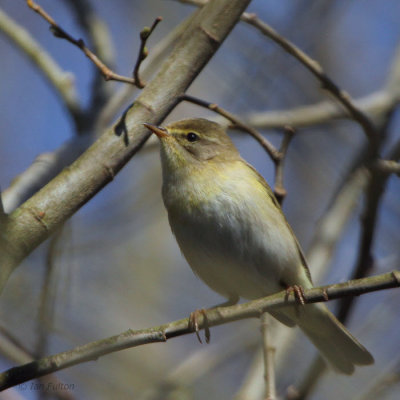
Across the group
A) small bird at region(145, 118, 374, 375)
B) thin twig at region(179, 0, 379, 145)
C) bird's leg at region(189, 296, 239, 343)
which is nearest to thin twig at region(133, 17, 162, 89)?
thin twig at region(179, 0, 379, 145)

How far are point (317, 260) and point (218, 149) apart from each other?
1.09 meters

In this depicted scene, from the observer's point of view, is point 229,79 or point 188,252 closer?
point 188,252

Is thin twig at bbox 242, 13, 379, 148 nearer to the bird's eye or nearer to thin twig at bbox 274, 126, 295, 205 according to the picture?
thin twig at bbox 274, 126, 295, 205

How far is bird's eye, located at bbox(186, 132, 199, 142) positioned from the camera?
4090mm

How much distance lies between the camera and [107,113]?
439cm

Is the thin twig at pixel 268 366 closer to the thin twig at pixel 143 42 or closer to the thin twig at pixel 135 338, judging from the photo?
the thin twig at pixel 135 338

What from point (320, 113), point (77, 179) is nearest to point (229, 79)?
point (320, 113)

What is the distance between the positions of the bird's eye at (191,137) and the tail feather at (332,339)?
1.43 meters

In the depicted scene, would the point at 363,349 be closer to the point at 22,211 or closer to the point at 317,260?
the point at 317,260

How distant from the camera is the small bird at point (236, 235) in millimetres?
3479

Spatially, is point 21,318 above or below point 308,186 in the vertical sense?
below

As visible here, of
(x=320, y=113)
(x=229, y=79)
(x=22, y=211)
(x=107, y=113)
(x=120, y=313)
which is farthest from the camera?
(x=120, y=313)

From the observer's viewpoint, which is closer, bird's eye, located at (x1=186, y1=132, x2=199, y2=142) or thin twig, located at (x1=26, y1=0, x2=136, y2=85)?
thin twig, located at (x1=26, y1=0, x2=136, y2=85)

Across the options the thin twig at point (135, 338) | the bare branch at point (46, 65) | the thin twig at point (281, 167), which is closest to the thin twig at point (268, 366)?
the thin twig at point (135, 338)
